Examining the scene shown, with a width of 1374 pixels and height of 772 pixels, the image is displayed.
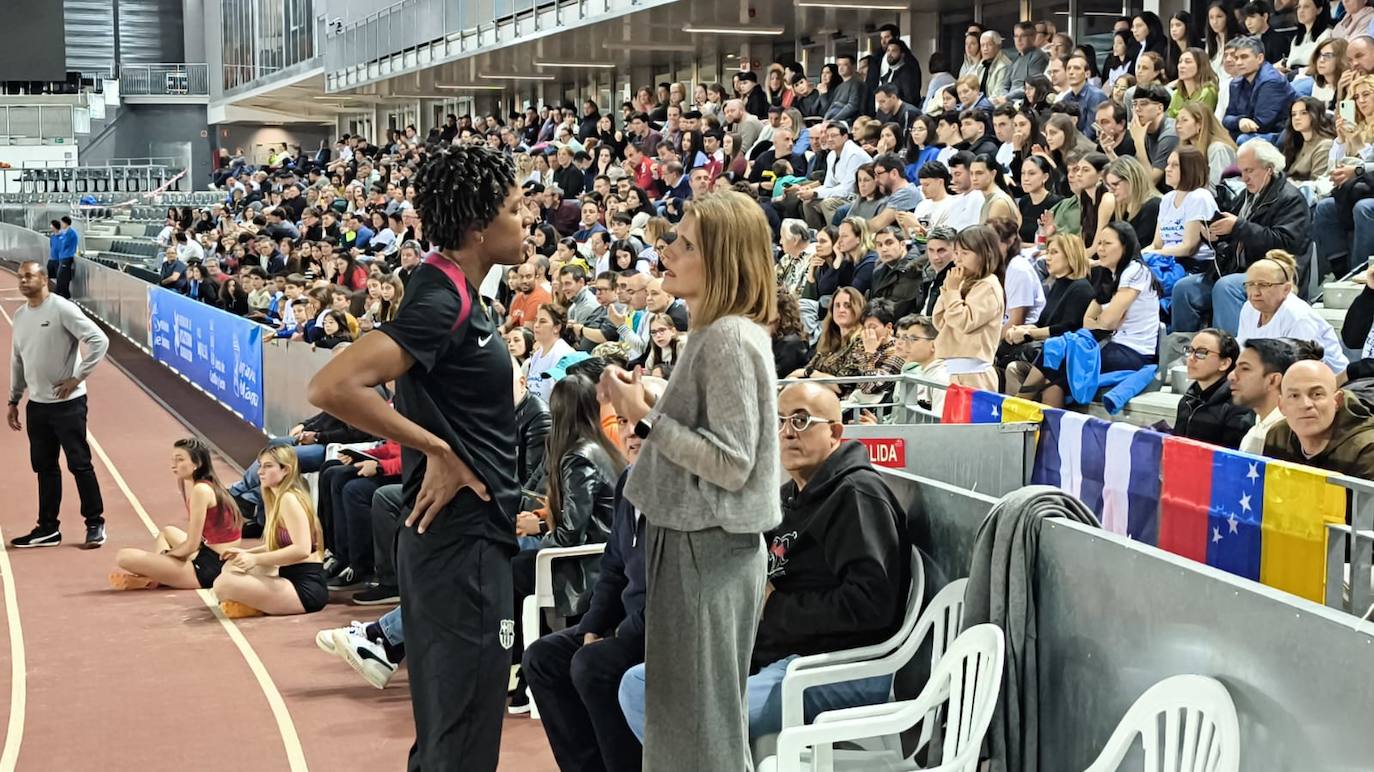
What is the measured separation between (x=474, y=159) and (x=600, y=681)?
6.28 feet

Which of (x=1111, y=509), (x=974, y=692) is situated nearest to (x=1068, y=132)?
(x=1111, y=509)

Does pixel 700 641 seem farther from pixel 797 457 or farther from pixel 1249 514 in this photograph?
pixel 1249 514

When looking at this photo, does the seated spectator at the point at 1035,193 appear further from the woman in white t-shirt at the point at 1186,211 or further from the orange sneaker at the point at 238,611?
the orange sneaker at the point at 238,611

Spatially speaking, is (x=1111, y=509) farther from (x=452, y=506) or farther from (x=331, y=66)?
(x=331, y=66)

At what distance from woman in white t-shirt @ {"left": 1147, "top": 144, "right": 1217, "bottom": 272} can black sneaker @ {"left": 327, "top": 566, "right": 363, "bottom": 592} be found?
5.52 m

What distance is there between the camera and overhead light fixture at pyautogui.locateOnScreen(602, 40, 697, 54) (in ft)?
85.4

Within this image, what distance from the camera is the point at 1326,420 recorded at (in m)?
5.51

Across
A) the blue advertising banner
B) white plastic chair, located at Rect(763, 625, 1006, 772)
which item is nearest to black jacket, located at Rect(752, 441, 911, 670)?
white plastic chair, located at Rect(763, 625, 1006, 772)

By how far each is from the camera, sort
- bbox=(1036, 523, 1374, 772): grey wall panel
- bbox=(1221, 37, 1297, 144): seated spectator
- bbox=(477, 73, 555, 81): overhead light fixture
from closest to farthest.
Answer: bbox=(1036, 523, 1374, 772): grey wall panel → bbox=(1221, 37, 1297, 144): seated spectator → bbox=(477, 73, 555, 81): overhead light fixture

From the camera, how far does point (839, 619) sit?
14.4 ft

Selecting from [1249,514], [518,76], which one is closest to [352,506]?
[1249,514]

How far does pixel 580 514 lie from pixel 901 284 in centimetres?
462

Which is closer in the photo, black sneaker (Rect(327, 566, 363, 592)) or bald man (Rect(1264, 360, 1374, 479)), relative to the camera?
bald man (Rect(1264, 360, 1374, 479))

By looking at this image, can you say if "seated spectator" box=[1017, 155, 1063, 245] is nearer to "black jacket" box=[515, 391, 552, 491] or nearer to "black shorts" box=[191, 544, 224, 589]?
"black jacket" box=[515, 391, 552, 491]
